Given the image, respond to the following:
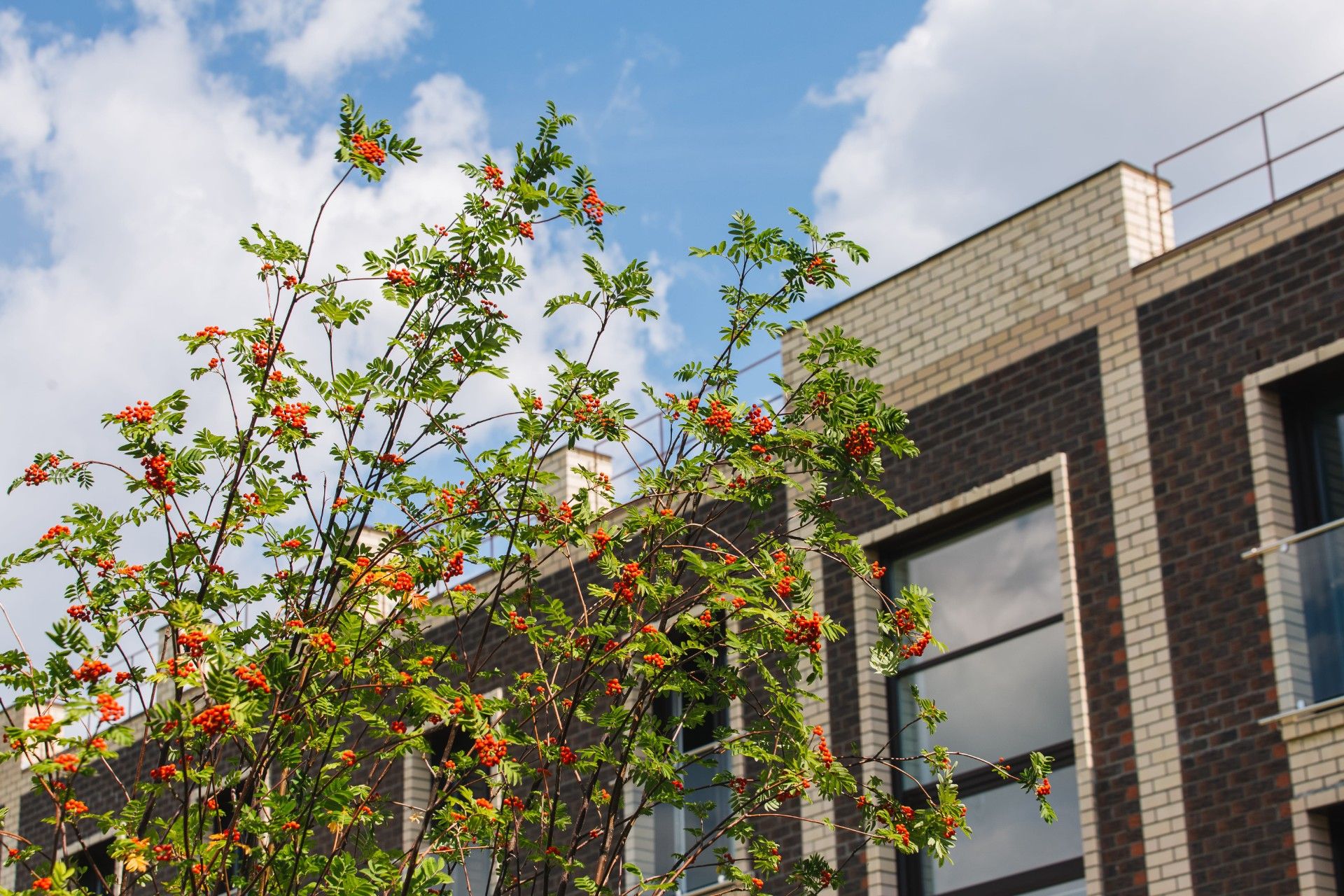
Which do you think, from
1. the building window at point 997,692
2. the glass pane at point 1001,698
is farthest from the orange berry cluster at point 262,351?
the glass pane at point 1001,698

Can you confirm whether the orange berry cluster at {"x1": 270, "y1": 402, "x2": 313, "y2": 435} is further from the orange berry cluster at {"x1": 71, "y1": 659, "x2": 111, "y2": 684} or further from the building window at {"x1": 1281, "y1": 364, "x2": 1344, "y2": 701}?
the building window at {"x1": 1281, "y1": 364, "x2": 1344, "y2": 701}

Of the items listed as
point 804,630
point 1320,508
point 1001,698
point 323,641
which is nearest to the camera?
point 323,641

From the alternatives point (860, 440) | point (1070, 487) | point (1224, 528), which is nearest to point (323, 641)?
point (860, 440)

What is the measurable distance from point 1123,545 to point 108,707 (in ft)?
26.5

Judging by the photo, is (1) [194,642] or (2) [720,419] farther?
(2) [720,419]

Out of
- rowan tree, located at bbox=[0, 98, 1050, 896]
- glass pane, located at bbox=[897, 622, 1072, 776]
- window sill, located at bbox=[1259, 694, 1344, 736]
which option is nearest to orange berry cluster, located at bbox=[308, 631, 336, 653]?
rowan tree, located at bbox=[0, 98, 1050, 896]

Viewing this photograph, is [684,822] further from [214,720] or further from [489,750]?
[214,720]

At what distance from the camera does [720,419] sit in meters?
8.09

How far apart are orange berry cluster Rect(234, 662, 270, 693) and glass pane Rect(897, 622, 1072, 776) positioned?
7.65 metres

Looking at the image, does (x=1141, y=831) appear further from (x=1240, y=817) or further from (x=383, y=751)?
(x=383, y=751)

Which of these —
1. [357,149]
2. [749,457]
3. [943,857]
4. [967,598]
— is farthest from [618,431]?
[967,598]

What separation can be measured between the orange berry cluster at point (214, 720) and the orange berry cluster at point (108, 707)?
11.6 inches

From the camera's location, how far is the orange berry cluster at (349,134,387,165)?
8.10m

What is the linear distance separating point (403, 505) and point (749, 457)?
1.70 m
